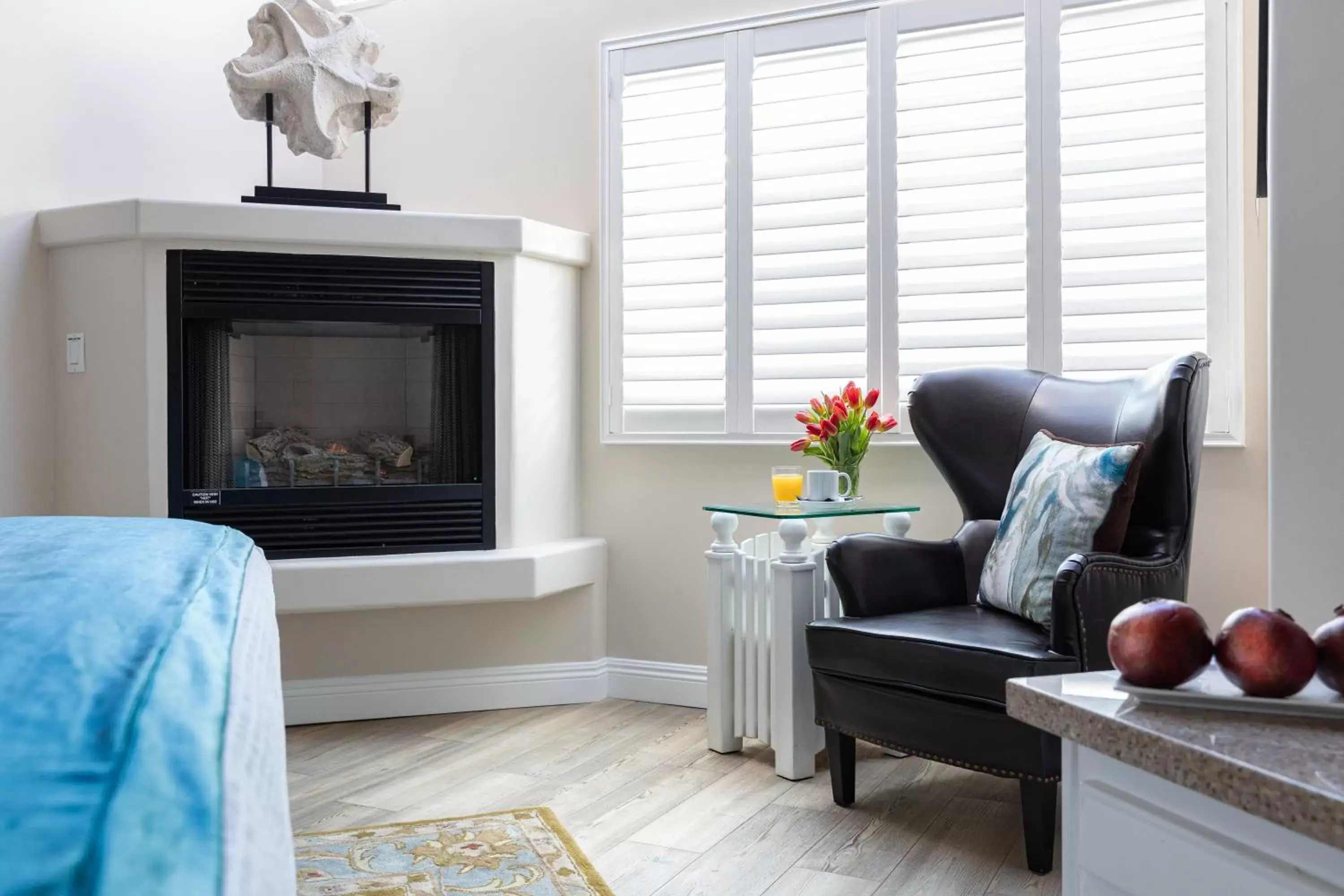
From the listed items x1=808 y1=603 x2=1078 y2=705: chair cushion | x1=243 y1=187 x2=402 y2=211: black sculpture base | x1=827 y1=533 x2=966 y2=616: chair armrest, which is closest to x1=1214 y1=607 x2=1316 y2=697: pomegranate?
x1=808 y1=603 x2=1078 y2=705: chair cushion

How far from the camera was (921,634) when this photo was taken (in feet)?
7.93

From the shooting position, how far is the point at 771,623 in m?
2.99

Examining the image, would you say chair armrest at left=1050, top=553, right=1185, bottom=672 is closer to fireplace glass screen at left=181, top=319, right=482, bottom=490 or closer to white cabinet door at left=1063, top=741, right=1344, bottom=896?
white cabinet door at left=1063, top=741, right=1344, bottom=896

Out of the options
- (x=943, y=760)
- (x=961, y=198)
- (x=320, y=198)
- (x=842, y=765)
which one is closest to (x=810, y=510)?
(x=842, y=765)

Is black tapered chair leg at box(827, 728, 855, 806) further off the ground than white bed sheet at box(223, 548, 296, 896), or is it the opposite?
white bed sheet at box(223, 548, 296, 896)

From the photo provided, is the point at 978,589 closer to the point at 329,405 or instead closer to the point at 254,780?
the point at 329,405

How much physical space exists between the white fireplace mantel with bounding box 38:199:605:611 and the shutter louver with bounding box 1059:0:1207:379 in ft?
5.34

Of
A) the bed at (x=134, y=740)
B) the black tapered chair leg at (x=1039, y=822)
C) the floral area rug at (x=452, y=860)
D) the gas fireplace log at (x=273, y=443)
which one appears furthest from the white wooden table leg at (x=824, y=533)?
the bed at (x=134, y=740)

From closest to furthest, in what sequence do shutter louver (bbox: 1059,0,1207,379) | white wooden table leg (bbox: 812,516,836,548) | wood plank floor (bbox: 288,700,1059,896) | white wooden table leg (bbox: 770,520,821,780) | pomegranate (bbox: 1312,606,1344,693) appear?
pomegranate (bbox: 1312,606,1344,693), wood plank floor (bbox: 288,700,1059,896), white wooden table leg (bbox: 770,520,821,780), shutter louver (bbox: 1059,0,1207,379), white wooden table leg (bbox: 812,516,836,548)

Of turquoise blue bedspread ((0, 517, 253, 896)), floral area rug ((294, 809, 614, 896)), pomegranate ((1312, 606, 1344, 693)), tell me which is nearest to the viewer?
turquoise blue bedspread ((0, 517, 253, 896))

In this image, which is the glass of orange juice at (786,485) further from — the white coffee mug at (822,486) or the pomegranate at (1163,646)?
the pomegranate at (1163,646)

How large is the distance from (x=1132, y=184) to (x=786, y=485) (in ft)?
4.17

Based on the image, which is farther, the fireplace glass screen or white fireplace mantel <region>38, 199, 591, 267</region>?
the fireplace glass screen

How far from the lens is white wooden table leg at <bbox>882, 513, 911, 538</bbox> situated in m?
3.04
